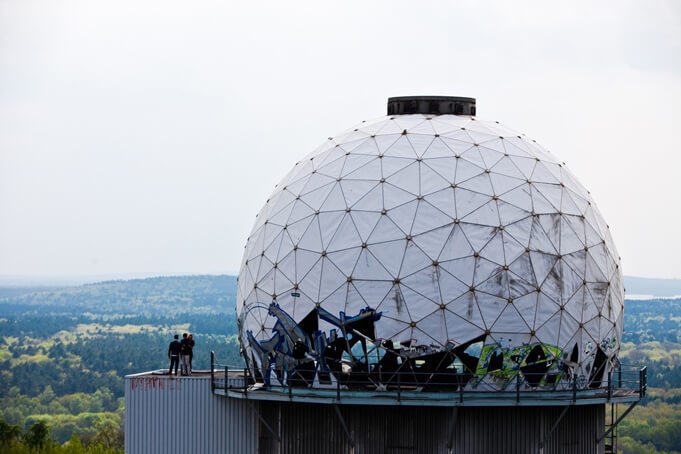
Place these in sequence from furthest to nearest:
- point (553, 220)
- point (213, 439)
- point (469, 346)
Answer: point (213, 439)
point (553, 220)
point (469, 346)

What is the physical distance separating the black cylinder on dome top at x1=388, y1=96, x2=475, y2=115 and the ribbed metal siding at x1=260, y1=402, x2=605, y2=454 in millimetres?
10283

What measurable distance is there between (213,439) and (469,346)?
9.75 meters

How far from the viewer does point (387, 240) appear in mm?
32281

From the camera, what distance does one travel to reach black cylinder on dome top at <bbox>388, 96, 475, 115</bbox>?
36.9m

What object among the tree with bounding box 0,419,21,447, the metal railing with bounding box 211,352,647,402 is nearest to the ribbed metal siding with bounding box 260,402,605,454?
the metal railing with bounding box 211,352,647,402

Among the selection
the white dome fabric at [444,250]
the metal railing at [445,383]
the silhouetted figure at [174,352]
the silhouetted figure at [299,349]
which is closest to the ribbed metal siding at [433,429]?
the metal railing at [445,383]

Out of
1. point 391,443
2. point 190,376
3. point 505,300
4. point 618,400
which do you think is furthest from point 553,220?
→ point 190,376

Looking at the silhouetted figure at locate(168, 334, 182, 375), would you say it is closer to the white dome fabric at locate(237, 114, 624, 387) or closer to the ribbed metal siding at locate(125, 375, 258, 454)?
the ribbed metal siding at locate(125, 375, 258, 454)

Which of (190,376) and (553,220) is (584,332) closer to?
(553,220)

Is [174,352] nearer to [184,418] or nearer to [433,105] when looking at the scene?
[184,418]

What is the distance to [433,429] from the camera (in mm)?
32438

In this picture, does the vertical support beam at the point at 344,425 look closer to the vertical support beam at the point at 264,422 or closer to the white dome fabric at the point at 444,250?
the white dome fabric at the point at 444,250

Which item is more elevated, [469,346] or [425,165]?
[425,165]

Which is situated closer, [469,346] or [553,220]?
[469,346]
